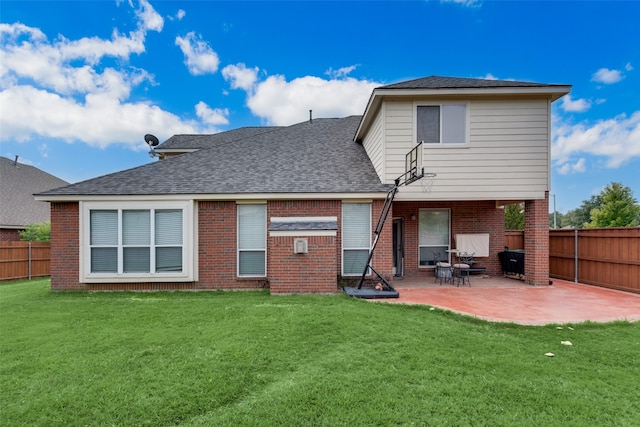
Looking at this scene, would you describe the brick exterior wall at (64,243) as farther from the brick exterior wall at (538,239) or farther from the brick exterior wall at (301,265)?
the brick exterior wall at (538,239)

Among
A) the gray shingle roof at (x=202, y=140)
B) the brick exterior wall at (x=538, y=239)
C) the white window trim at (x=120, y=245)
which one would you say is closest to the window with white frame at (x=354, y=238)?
the white window trim at (x=120, y=245)

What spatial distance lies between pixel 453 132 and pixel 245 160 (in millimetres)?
6507

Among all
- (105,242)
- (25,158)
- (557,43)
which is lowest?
(105,242)

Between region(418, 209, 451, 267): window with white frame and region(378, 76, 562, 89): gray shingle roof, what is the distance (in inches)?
158

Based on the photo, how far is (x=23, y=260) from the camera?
40.1 ft

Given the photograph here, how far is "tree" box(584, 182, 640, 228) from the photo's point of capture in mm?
22812

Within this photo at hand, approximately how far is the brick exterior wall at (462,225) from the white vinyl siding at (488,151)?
1.91 meters

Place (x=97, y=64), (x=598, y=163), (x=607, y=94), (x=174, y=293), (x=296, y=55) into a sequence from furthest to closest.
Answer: (x=598, y=163), (x=607, y=94), (x=296, y=55), (x=97, y=64), (x=174, y=293)

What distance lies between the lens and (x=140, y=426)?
8.41 ft

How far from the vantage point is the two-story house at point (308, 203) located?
25.8 ft

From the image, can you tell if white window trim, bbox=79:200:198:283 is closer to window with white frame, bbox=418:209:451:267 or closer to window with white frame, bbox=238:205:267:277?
window with white frame, bbox=238:205:267:277

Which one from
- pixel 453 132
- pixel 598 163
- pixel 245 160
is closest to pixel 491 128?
pixel 453 132

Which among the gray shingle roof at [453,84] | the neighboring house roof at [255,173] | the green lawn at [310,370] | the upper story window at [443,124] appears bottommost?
the green lawn at [310,370]

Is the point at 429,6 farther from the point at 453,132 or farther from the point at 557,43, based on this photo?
the point at 453,132
